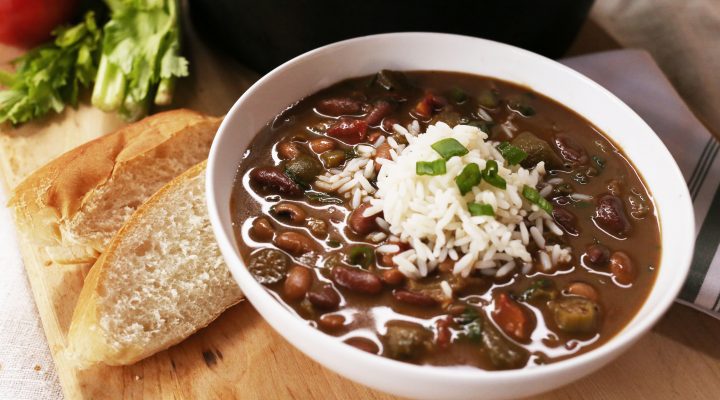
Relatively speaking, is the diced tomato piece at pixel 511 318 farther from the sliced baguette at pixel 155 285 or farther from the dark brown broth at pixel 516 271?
the sliced baguette at pixel 155 285

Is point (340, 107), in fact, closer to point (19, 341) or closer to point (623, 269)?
point (623, 269)

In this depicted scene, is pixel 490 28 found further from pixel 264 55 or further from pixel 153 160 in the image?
pixel 153 160

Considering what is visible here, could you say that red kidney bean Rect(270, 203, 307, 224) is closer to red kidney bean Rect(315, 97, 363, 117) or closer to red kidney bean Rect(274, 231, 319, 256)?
red kidney bean Rect(274, 231, 319, 256)

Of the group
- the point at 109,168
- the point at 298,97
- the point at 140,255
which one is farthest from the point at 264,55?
the point at 140,255

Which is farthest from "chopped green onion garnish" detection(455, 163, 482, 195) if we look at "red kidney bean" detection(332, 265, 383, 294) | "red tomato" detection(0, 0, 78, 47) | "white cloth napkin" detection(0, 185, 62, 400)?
"red tomato" detection(0, 0, 78, 47)

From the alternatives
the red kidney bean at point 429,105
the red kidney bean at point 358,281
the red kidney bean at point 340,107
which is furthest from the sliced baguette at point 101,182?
the red kidney bean at point 358,281

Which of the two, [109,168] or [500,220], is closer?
[500,220]

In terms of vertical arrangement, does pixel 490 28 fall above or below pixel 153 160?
above
